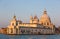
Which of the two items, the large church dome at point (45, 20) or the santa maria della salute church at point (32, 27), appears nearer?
the santa maria della salute church at point (32, 27)

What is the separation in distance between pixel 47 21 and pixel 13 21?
46.0ft

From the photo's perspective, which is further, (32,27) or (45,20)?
(45,20)

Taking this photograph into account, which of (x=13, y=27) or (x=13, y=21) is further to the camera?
(x=13, y=21)

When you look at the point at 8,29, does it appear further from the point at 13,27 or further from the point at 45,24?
the point at 45,24

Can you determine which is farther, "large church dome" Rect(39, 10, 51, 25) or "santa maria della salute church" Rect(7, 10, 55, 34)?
"large church dome" Rect(39, 10, 51, 25)

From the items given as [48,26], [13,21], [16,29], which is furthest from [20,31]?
[48,26]

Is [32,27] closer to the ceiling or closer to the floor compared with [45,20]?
closer to the floor

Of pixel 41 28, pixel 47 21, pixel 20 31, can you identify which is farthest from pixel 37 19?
pixel 20 31

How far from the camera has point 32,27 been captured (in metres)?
84.7

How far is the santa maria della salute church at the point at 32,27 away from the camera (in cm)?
8150

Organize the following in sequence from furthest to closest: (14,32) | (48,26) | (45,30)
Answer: (48,26)
(45,30)
(14,32)

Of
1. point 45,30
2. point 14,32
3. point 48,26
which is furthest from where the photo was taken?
point 48,26

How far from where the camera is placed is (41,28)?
86.2 m

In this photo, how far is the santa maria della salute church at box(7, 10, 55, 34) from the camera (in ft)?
267
